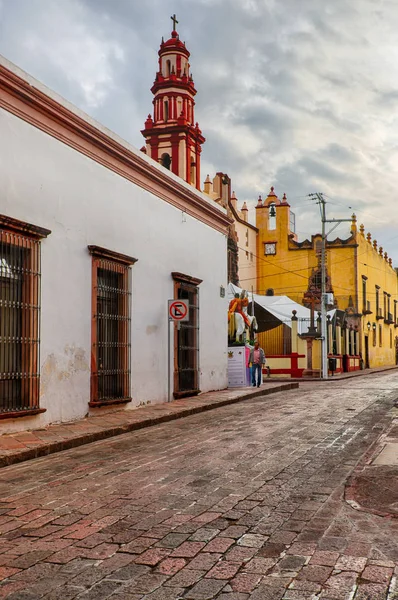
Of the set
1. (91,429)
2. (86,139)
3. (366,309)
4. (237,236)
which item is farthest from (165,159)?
(91,429)

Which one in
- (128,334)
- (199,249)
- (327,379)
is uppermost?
(199,249)


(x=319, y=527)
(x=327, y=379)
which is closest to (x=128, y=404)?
(x=319, y=527)

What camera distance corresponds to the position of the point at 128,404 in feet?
43.5

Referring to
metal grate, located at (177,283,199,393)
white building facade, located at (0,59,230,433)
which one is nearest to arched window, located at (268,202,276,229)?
metal grate, located at (177,283,199,393)

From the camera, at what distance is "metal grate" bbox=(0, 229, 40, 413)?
979cm

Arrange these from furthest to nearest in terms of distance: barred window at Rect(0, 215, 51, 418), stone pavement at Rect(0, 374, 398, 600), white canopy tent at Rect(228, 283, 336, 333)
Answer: white canopy tent at Rect(228, 283, 336, 333)
barred window at Rect(0, 215, 51, 418)
stone pavement at Rect(0, 374, 398, 600)

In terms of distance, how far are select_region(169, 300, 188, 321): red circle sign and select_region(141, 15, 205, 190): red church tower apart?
25.7 metres

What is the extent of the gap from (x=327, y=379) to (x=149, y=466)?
22.9m

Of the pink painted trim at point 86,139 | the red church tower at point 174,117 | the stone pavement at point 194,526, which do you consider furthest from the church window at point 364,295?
the stone pavement at point 194,526

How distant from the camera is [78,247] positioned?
38.0 ft

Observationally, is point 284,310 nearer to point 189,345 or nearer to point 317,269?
point 317,269

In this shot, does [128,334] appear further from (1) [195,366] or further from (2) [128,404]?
(1) [195,366]

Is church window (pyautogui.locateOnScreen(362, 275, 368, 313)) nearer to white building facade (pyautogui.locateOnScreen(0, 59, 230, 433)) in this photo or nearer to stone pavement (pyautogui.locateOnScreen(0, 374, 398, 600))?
white building facade (pyautogui.locateOnScreen(0, 59, 230, 433))

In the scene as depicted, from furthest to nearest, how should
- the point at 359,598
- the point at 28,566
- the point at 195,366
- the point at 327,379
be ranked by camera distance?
the point at 327,379, the point at 195,366, the point at 28,566, the point at 359,598
